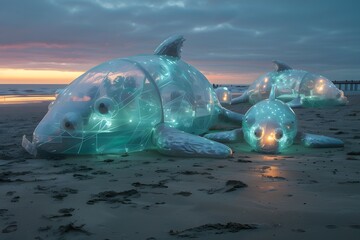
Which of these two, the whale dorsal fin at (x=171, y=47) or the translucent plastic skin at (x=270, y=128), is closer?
the translucent plastic skin at (x=270, y=128)

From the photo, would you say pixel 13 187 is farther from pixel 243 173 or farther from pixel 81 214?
pixel 243 173

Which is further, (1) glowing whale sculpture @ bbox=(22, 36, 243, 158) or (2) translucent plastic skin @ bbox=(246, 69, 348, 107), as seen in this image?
(2) translucent plastic skin @ bbox=(246, 69, 348, 107)

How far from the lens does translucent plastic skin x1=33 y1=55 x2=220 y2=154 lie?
6.05 m

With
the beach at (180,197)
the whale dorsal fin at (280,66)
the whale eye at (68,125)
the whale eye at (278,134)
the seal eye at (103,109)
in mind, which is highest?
the whale dorsal fin at (280,66)

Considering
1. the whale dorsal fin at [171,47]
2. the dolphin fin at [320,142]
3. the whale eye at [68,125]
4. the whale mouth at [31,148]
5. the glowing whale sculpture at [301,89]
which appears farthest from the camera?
the glowing whale sculpture at [301,89]

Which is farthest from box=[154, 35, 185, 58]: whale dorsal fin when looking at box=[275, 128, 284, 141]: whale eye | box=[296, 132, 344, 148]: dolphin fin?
box=[296, 132, 344, 148]: dolphin fin

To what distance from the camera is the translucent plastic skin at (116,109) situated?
6.05m

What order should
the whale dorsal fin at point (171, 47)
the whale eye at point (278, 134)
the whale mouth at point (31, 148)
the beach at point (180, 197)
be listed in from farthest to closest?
1. the whale dorsal fin at point (171, 47)
2. the whale eye at point (278, 134)
3. the whale mouth at point (31, 148)
4. the beach at point (180, 197)

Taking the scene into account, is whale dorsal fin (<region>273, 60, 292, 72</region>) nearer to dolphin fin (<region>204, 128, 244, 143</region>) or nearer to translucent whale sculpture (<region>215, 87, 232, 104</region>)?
translucent whale sculpture (<region>215, 87, 232, 104</region>)

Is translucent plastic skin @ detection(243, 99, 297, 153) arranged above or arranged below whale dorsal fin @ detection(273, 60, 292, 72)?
below

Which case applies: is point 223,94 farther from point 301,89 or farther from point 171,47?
point 171,47

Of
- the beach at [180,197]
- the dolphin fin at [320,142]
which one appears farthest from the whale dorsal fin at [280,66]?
the beach at [180,197]

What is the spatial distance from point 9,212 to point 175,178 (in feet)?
6.25

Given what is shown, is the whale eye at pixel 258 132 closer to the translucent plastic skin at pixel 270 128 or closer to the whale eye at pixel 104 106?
the translucent plastic skin at pixel 270 128
